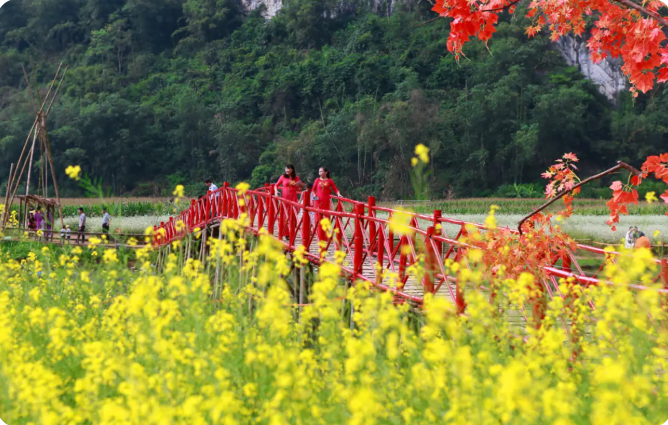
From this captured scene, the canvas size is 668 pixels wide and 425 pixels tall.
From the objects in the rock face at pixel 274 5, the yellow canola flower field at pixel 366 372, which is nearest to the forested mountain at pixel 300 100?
the rock face at pixel 274 5

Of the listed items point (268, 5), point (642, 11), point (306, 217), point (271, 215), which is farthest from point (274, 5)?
point (642, 11)

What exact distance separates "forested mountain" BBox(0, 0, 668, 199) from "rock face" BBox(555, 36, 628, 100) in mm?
1382

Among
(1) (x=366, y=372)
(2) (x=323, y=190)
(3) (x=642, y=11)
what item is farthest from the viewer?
(2) (x=323, y=190)

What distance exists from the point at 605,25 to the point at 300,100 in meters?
43.8

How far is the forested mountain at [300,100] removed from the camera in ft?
128

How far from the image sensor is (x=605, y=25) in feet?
15.2

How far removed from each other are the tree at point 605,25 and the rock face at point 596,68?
39868mm

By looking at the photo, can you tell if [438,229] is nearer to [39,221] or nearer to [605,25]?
[605,25]

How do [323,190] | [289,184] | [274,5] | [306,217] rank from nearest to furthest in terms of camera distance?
Answer: [306,217]
[323,190]
[289,184]
[274,5]

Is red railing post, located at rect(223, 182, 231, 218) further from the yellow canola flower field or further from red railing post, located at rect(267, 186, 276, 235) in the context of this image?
the yellow canola flower field

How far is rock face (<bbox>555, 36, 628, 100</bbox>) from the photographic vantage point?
43250mm

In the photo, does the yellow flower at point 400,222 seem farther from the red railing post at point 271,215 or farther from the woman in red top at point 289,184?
the red railing post at point 271,215

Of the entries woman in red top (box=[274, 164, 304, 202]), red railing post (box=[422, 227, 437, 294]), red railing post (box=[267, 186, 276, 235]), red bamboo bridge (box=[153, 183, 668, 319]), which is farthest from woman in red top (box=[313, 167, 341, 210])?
red railing post (box=[422, 227, 437, 294])

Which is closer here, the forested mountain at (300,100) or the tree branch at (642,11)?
the tree branch at (642,11)
